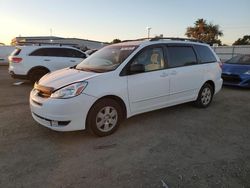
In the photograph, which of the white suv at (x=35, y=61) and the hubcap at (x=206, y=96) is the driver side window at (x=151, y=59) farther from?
the white suv at (x=35, y=61)

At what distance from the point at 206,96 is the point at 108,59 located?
9.62ft

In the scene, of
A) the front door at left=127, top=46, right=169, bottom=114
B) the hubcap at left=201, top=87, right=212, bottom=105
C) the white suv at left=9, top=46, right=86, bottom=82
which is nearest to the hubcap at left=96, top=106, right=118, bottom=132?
the front door at left=127, top=46, right=169, bottom=114

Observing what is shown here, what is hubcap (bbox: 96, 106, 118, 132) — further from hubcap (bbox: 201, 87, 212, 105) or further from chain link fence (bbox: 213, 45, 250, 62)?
chain link fence (bbox: 213, 45, 250, 62)

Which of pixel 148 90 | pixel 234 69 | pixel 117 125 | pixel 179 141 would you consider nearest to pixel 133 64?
pixel 148 90

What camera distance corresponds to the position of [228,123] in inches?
201

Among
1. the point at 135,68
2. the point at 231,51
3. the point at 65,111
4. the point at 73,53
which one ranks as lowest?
the point at 65,111

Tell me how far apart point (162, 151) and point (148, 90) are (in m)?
1.41

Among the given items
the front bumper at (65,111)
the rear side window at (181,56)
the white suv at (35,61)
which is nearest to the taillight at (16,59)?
the white suv at (35,61)

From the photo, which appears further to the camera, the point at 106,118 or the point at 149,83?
the point at 149,83

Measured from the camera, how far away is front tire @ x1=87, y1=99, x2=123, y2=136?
159 inches

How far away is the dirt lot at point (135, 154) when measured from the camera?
2961mm

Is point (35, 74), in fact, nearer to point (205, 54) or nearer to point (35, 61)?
point (35, 61)

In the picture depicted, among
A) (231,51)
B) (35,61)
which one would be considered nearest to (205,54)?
(35,61)

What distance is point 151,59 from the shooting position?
194 inches
